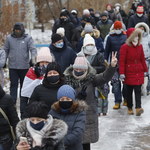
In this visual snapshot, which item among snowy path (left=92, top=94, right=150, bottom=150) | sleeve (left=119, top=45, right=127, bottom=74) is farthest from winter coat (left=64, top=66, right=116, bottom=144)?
sleeve (left=119, top=45, right=127, bottom=74)

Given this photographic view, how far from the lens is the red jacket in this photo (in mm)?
9766

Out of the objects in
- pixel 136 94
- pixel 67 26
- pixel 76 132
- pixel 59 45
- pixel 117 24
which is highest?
pixel 117 24

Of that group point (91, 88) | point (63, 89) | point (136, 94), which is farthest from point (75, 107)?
point (136, 94)

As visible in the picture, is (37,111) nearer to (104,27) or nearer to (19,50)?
(19,50)

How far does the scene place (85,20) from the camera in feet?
48.8

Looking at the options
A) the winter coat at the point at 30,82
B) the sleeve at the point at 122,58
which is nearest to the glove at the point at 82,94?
the winter coat at the point at 30,82

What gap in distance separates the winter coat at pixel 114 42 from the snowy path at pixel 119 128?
1195mm

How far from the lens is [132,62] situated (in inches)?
388

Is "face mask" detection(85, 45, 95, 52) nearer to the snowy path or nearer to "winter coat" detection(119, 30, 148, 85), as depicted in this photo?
"winter coat" detection(119, 30, 148, 85)

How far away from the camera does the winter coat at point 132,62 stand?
977 centimetres

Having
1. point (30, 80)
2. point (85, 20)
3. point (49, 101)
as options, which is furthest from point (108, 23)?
point (49, 101)

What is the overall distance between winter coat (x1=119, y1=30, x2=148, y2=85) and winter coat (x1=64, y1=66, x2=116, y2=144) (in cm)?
295

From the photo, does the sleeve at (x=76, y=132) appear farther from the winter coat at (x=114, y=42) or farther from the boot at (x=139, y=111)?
the winter coat at (x=114, y=42)

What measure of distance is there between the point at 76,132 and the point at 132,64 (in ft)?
14.8
